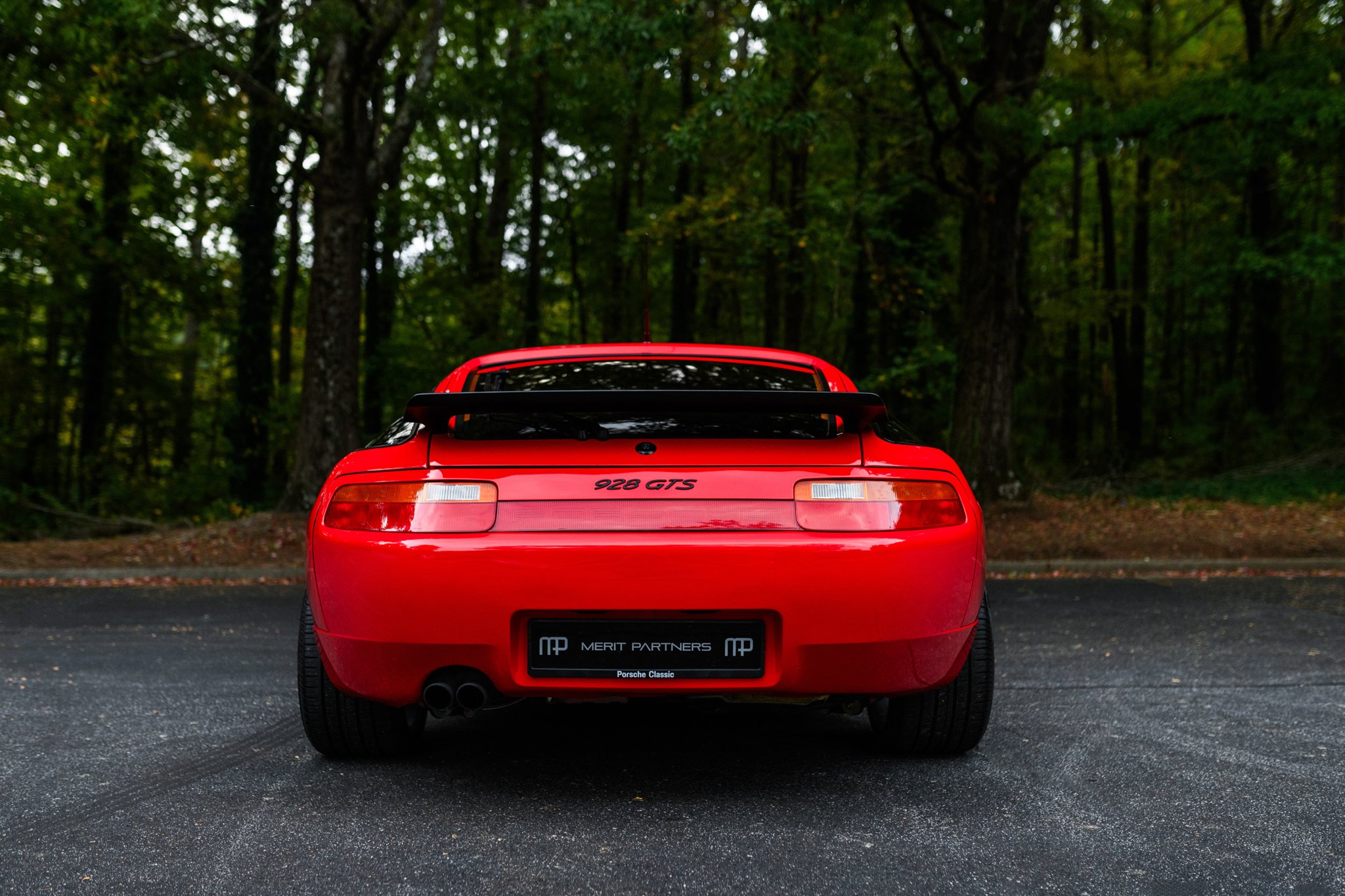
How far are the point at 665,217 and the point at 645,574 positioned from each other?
13.8 m

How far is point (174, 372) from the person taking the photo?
976 inches

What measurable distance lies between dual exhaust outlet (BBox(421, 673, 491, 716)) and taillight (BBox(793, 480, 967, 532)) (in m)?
0.97

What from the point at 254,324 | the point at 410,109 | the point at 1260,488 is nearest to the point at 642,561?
the point at 410,109

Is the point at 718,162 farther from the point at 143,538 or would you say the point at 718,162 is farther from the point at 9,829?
the point at 9,829

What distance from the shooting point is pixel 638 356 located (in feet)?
12.5

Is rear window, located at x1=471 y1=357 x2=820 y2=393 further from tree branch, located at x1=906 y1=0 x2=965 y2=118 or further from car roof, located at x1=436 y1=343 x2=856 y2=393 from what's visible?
tree branch, located at x1=906 y1=0 x2=965 y2=118

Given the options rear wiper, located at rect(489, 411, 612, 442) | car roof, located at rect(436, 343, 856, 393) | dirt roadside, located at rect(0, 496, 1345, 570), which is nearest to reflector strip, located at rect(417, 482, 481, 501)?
rear wiper, located at rect(489, 411, 612, 442)

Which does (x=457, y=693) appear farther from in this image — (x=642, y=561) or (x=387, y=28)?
(x=387, y=28)

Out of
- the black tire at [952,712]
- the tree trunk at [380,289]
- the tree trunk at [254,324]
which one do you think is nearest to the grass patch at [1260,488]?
the black tire at [952,712]

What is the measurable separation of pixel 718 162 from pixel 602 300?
429 inches

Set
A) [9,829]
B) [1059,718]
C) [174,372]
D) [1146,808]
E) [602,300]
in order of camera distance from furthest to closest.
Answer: [602,300] < [174,372] < [1059,718] < [1146,808] < [9,829]

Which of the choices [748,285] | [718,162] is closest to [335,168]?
[718,162]

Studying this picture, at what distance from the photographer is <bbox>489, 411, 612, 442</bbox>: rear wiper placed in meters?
3.04

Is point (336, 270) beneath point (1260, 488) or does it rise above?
above
